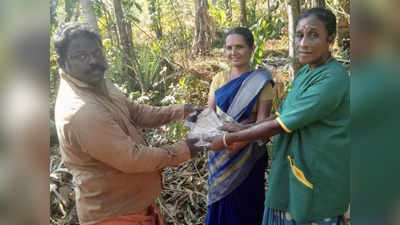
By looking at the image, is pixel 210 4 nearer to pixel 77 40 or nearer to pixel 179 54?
pixel 179 54

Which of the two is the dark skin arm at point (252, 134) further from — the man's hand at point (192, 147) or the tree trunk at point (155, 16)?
the tree trunk at point (155, 16)

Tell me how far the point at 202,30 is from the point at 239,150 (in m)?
0.86

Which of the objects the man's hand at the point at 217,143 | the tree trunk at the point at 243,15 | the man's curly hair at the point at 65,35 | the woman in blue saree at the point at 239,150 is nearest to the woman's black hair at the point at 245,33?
the woman in blue saree at the point at 239,150

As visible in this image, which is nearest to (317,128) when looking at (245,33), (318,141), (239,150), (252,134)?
(318,141)

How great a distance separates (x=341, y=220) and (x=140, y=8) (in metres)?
1.74

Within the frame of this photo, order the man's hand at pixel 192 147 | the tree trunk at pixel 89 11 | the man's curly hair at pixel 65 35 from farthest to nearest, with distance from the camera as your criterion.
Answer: the tree trunk at pixel 89 11, the man's hand at pixel 192 147, the man's curly hair at pixel 65 35

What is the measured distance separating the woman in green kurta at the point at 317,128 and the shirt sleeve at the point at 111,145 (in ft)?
2.05

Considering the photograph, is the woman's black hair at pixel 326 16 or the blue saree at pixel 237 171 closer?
the woman's black hair at pixel 326 16

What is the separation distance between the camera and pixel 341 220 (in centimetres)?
186

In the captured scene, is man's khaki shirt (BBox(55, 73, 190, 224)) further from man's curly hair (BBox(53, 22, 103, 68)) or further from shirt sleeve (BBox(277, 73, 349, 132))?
shirt sleeve (BBox(277, 73, 349, 132))

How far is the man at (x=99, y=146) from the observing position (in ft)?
5.90
